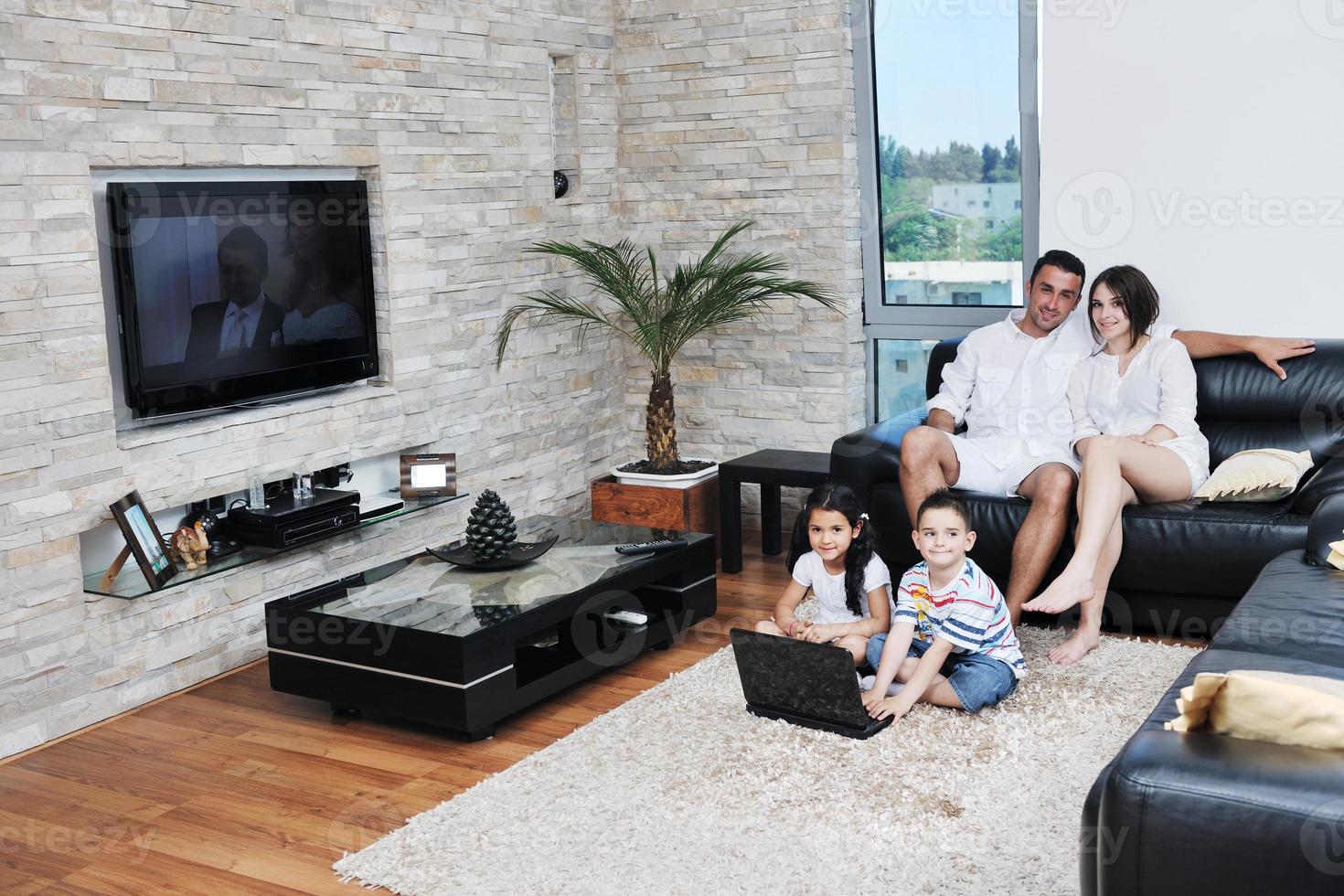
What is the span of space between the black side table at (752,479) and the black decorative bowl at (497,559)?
1.04m

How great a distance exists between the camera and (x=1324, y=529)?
307 cm

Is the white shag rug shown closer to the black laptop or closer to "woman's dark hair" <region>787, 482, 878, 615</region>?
the black laptop

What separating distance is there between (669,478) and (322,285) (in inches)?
57.6

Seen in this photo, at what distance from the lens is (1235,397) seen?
404 centimetres

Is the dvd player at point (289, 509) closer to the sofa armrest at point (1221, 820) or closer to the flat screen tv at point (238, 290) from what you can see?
the flat screen tv at point (238, 290)

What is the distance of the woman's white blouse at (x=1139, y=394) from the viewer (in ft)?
12.8

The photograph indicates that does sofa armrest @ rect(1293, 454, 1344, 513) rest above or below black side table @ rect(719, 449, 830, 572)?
above

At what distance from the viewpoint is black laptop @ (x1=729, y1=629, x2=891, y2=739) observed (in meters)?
2.94

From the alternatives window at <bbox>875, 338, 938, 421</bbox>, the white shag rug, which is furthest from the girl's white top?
window at <bbox>875, 338, 938, 421</bbox>

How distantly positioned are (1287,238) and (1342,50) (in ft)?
1.98
